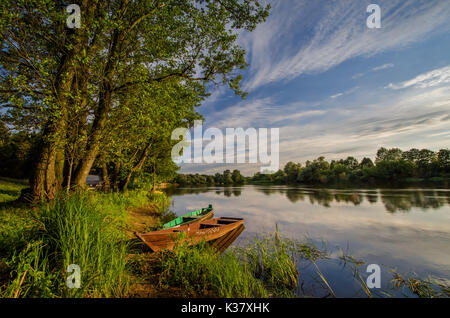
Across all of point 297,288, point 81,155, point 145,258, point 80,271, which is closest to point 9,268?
point 80,271

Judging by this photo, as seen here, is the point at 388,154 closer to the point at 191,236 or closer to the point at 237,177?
the point at 237,177

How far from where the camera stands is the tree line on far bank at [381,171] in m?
46.2

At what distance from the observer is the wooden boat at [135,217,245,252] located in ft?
17.8

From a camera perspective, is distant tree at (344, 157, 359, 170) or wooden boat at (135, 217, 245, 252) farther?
distant tree at (344, 157, 359, 170)

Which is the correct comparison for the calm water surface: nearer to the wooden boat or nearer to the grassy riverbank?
the wooden boat

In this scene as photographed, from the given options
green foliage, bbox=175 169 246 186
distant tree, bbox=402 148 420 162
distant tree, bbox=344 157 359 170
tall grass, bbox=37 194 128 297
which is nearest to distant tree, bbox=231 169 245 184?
green foliage, bbox=175 169 246 186

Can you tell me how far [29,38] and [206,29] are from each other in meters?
5.96

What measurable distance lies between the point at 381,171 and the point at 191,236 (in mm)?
60515

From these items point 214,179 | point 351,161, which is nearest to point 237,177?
point 214,179

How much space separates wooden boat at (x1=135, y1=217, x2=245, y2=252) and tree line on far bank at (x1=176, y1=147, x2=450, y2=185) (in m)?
56.8

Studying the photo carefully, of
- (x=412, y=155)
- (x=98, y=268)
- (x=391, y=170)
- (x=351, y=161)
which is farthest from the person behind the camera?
(x=351, y=161)

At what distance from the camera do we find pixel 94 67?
21.4 feet

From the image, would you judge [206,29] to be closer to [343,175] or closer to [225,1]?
[225,1]

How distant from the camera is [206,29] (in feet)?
25.8
